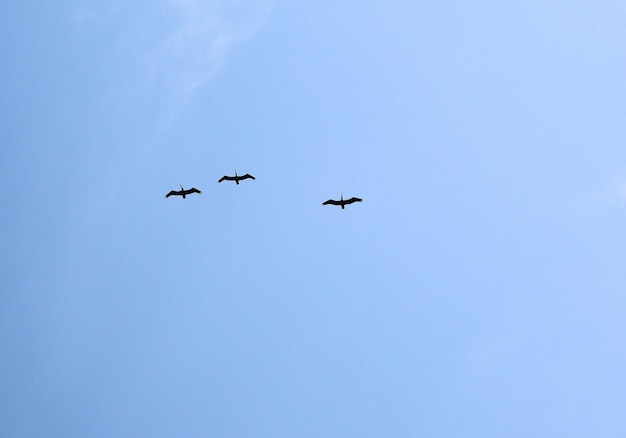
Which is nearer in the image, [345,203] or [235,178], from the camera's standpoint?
[345,203]

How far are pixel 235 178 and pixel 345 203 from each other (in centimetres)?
3578

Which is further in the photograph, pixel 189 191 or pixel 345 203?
pixel 189 191

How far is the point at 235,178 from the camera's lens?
508ft

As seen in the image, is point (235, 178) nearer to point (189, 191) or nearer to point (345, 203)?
point (189, 191)

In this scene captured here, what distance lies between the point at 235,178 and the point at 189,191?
33.4ft

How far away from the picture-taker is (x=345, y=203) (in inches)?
4983

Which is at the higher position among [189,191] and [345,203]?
[189,191]

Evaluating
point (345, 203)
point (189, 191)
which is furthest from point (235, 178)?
point (345, 203)

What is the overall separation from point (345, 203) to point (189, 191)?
142ft

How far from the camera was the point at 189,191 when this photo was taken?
513 feet
